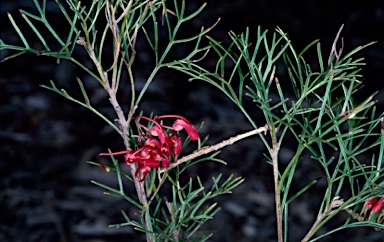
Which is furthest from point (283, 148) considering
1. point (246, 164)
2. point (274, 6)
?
point (274, 6)

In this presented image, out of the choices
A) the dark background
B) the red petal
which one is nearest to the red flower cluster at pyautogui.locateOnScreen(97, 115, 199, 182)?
the red petal

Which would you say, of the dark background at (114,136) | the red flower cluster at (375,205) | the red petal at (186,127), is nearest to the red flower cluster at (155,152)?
the red petal at (186,127)

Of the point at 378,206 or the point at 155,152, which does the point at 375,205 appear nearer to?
the point at 378,206

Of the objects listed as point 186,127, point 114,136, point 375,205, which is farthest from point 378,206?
point 114,136

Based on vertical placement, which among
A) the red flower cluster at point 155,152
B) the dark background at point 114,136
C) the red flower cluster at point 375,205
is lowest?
the dark background at point 114,136

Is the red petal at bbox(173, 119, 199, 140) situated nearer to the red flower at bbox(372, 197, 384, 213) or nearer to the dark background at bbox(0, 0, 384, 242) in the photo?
the red flower at bbox(372, 197, 384, 213)

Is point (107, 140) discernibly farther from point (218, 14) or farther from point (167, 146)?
point (167, 146)

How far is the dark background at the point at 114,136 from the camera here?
1.12m

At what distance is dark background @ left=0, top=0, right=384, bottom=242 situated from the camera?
3.68ft

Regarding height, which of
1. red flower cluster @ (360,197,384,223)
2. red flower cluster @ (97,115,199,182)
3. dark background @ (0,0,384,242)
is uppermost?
red flower cluster @ (97,115,199,182)

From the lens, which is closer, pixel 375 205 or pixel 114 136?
pixel 375 205

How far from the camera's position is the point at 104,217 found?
1.13 meters

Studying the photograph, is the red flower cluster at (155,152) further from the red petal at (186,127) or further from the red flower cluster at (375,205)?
the red flower cluster at (375,205)

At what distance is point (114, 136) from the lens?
117 cm
